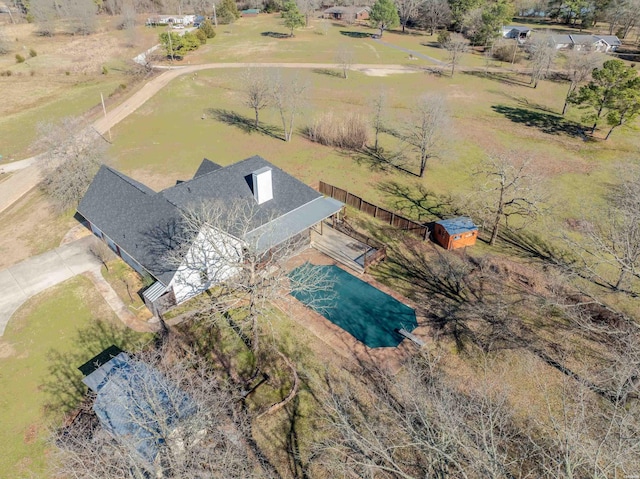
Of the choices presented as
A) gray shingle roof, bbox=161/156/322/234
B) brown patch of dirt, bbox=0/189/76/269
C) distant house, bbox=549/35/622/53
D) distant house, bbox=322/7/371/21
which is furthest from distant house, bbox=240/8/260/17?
gray shingle roof, bbox=161/156/322/234

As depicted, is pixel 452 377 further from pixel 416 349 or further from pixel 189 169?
pixel 189 169

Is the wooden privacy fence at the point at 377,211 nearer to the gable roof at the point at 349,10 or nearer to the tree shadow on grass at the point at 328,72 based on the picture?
the tree shadow on grass at the point at 328,72

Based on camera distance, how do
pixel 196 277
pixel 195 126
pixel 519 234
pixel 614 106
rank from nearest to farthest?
pixel 196 277 < pixel 519 234 < pixel 614 106 < pixel 195 126

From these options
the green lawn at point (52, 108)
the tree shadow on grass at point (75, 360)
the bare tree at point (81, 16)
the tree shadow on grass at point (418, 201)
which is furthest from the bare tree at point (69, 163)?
the bare tree at point (81, 16)

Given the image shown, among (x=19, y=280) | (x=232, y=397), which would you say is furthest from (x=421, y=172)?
(x=19, y=280)

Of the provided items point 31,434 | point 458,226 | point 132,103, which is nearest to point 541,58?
point 458,226

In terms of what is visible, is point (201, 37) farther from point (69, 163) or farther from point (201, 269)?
point (201, 269)
